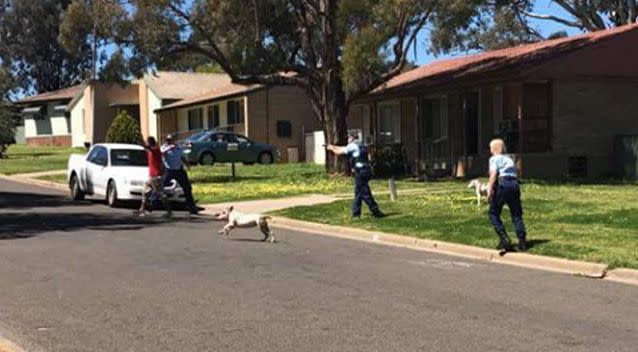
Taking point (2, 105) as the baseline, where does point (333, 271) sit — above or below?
below

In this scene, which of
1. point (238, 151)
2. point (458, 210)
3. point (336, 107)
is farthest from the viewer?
point (238, 151)

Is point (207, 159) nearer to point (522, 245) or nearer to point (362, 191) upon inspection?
point (362, 191)

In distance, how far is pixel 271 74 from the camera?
90.9ft

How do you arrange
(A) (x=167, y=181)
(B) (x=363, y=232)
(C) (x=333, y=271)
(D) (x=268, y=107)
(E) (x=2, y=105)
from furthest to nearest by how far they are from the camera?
(E) (x=2, y=105) → (D) (x=268, y=107) → (A) (x=167, y=181) → (B) (x=363, y=232) → (C) (x=333, y=271)

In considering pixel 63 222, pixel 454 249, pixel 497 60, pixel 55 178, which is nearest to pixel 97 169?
pixel 63 222

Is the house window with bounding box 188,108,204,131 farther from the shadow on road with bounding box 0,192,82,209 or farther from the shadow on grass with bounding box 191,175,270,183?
the shadow on road with bounding box 0,192,82,209

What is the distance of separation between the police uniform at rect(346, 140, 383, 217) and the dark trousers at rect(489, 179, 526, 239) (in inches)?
150

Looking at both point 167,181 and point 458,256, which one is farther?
point 167,181

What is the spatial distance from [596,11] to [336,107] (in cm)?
2163

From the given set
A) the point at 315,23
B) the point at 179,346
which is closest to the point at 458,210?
the point at 179,346

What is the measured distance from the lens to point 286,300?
8688mm

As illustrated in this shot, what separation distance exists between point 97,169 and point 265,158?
17.2 metres

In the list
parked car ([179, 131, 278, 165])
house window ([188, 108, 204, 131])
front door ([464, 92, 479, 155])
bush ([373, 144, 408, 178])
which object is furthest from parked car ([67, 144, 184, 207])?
house window ([188, 108, 204, 131])

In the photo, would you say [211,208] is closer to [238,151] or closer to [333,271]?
[333,271]
